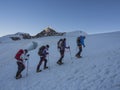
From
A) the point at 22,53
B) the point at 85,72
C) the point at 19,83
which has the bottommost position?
A: the point at 19,83

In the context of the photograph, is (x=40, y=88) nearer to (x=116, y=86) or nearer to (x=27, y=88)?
(x=27, y=88)

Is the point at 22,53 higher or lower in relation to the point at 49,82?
higher

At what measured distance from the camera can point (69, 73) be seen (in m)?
11.6

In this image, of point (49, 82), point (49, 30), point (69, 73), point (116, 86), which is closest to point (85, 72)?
point (69, 73)

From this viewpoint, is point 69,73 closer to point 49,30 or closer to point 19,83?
point 19,83

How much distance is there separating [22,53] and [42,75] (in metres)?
2.28

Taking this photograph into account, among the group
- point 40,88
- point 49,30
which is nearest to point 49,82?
point 40,88

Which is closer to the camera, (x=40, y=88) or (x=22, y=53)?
(x=40, y=88)

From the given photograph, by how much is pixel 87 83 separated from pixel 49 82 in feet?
9.26

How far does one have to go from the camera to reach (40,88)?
10312 millimetres

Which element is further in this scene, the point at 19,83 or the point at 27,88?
the point at 19,83

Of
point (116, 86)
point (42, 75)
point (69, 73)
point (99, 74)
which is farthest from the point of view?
point (42, 75)

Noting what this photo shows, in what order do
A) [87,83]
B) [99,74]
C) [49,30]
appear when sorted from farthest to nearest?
[49,30] < [99,74] < [87,83]

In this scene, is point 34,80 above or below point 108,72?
below
